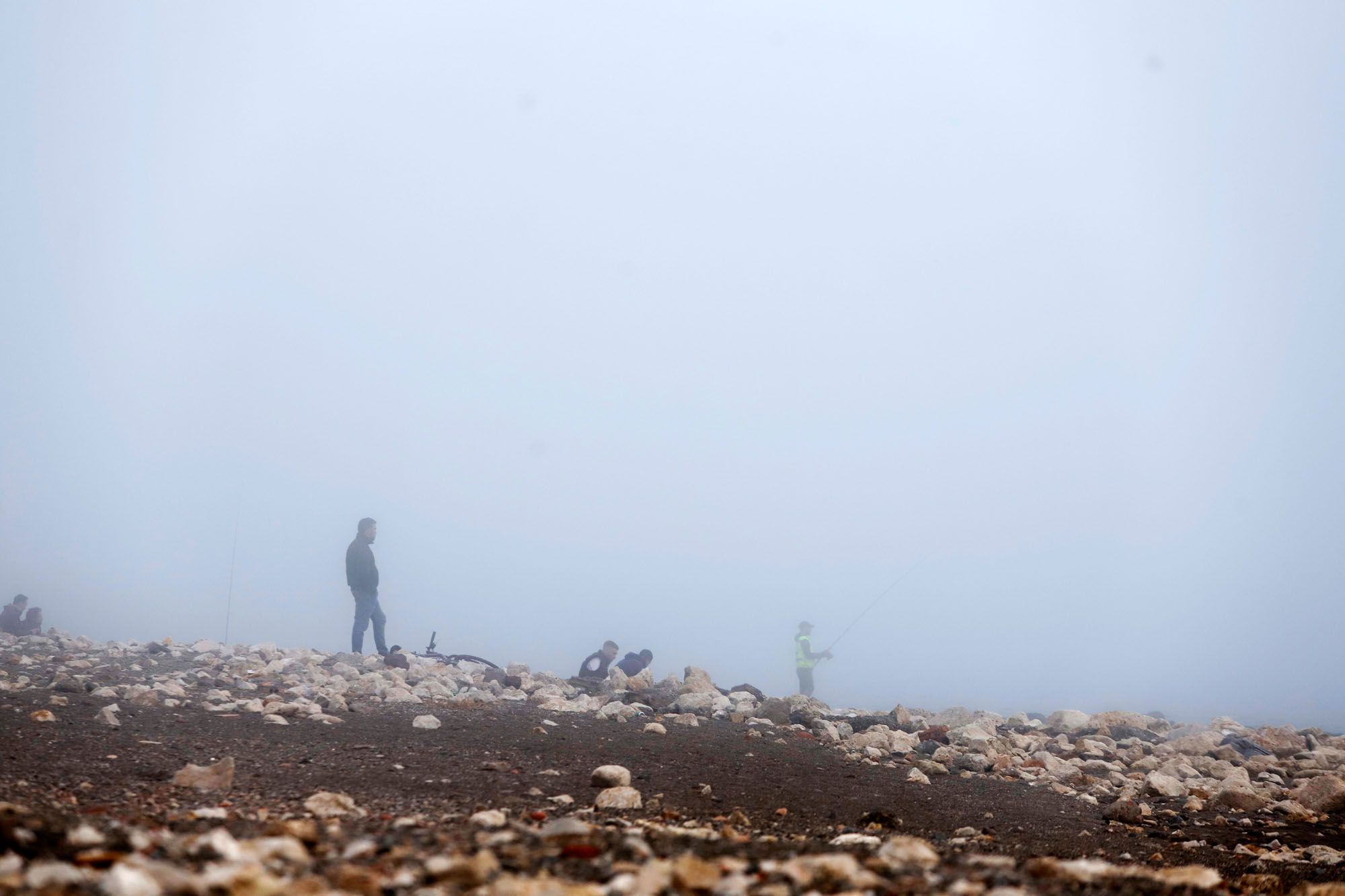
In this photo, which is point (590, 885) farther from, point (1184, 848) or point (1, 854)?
point (1184, 848)

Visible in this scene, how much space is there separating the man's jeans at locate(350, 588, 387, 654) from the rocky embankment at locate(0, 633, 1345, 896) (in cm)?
184

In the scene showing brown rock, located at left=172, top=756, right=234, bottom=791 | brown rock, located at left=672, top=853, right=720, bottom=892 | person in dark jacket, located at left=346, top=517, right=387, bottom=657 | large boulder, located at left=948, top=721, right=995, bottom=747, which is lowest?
large boulder, located at left=948, top=721, right=995, bottom=747

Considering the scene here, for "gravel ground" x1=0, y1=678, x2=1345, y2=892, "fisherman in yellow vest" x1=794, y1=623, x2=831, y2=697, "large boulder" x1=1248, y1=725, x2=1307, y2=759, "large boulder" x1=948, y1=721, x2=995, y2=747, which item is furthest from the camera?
"fisherman in yellow vest" x1=794, y1=623, x2=831, y2=697

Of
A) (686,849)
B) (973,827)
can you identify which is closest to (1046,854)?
(973,827)

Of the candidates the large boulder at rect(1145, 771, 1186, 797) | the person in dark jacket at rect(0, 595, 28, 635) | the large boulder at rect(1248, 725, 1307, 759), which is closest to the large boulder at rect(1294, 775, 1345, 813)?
the large boulder at rect(1145, 771, 1186, 797)

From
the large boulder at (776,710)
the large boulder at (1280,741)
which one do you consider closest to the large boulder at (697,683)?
the large boulder at (776,710)

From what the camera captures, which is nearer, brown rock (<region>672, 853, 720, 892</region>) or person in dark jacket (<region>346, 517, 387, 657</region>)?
brown rock (<region>672, 853, 720, 892</region>)

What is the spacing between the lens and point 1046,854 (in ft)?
14.6

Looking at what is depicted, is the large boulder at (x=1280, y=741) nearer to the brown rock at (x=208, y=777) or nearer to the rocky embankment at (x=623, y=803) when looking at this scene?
the rocky embankment at (x=623, y=803)

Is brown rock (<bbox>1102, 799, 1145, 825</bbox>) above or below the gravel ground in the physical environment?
below

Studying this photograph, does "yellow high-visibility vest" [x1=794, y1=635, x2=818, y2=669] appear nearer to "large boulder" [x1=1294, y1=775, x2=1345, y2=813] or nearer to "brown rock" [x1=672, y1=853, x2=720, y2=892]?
"large boulder" [x1=1294, y1=775, x2=1345, y2=813]

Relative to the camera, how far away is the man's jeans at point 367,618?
14.5 m

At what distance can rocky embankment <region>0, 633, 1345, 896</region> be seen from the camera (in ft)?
7.63

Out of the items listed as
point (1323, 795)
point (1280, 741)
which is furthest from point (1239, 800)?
point (1280, 741)
